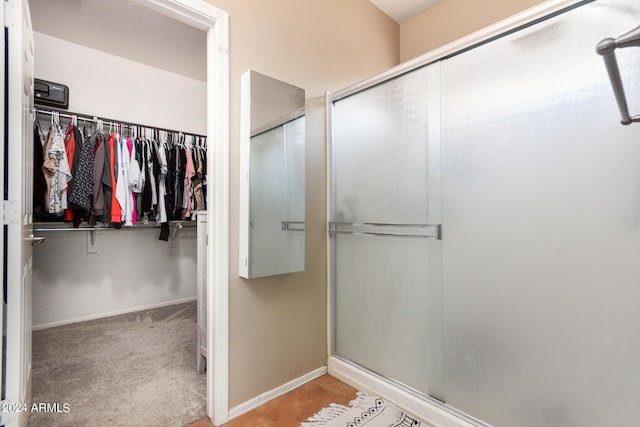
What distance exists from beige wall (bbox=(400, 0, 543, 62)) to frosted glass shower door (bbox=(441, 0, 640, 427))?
1032 mm

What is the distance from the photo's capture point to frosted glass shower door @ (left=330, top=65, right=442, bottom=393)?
1559mm

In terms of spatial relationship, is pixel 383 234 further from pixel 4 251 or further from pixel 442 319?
pixel 4 251

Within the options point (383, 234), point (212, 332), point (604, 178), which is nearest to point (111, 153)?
point (212, 332)

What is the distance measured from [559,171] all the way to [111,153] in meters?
3.03

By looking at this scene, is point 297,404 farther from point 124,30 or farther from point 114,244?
point 124,30

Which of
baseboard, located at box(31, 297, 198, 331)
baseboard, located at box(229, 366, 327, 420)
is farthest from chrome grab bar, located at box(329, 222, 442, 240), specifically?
baseboard, located at box(31, 297, 198, 331)

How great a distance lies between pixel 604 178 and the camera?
3.57 feet

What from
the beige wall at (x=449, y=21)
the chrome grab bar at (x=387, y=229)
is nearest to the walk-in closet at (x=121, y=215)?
the chrome grab bar at (x=387, y=229)

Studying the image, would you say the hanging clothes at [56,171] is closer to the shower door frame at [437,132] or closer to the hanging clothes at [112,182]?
the hanging clothes at [112,182]

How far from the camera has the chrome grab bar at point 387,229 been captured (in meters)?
1.54

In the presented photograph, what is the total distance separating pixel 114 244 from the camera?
10.1 feet

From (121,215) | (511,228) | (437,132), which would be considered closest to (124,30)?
(121,215)

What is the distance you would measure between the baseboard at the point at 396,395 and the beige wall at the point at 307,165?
143 millimetres

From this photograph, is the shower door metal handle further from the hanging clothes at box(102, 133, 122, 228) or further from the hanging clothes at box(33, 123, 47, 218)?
the hanging clothes at box(33, 123, 47, 218)
